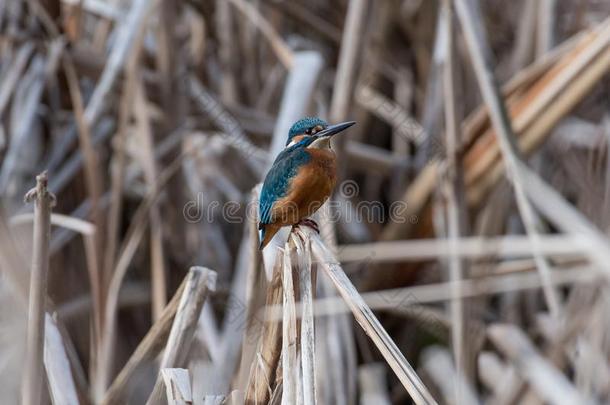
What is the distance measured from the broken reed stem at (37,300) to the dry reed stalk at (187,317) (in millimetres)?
261

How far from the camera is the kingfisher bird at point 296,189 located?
82.2 inches

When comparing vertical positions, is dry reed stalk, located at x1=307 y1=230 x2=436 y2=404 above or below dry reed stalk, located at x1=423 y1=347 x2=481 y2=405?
above

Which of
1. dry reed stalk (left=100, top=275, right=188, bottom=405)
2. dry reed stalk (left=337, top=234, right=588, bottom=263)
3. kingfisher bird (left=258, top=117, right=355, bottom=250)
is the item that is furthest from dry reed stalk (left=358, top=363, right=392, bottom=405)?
dry reed stalk (left=100, top=275, right=188, bottom=405)

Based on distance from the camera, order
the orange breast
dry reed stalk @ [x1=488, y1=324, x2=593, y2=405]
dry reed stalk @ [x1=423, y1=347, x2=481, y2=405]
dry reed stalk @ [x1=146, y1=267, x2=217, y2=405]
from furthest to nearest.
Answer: dry reed stalk @ [x1=423, y1=347, x2=481, y2=405] → dry reed stalk @ [x1=488, y1=324, x2=593, y2=405] → the orange breast → dry reed stalk @ [x1=146, y1=267, x2=217, y2=405]

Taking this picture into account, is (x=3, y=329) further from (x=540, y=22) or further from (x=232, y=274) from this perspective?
(x=540, y=22)

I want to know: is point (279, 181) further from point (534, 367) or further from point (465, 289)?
point (534, 367)

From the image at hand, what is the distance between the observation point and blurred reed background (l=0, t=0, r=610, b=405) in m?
2.37

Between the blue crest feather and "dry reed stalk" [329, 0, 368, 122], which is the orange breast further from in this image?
"dry reed stalk" [329, 0, 368, 122]

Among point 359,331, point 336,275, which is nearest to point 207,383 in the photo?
point 336,275

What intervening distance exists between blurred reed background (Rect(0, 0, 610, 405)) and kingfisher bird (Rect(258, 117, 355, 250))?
95mm

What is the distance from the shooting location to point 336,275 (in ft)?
5.18

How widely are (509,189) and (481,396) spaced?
817mm

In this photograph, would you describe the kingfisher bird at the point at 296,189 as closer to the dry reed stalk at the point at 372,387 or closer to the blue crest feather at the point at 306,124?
the blue crest feather at the point at 306,124

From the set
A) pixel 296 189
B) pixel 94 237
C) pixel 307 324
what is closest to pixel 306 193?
pixel 296 189
